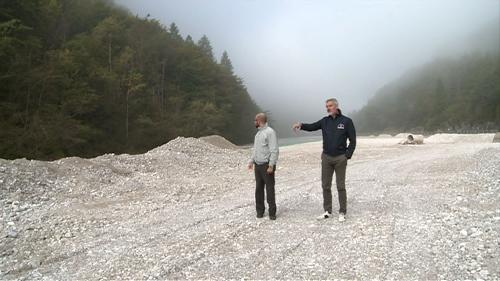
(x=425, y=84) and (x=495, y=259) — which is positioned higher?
(x=425, y=84)

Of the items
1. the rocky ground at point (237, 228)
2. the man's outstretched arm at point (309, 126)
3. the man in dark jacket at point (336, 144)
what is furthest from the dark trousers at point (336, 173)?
the man's outstretched arm at point (309, 126)

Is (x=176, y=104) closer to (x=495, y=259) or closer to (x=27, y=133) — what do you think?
(x=27, y=133)

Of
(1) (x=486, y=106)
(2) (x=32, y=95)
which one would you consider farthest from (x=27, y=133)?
(1) (x=486, y=106)

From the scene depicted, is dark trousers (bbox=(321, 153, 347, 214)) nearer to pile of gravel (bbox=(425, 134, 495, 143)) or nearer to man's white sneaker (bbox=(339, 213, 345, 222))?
man's white sneaker (bbox=(339, 213, 345, 222))

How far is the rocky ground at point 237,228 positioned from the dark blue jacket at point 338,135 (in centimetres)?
134

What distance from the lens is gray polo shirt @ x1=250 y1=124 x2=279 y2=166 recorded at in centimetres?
804

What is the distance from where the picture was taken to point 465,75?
428ft

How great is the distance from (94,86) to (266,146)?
3441 centimetres

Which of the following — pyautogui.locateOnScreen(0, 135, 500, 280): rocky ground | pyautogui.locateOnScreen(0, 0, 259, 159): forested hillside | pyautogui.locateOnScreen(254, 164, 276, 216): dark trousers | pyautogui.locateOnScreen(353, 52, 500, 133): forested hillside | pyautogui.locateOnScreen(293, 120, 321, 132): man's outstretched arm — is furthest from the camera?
pyautogui.locateOnScreen(353, 52, 500, 133): forested hillside

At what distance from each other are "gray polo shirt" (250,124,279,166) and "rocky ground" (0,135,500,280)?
48.2 inches

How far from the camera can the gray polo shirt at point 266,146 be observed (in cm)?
804

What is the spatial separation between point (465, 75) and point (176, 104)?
106197mm

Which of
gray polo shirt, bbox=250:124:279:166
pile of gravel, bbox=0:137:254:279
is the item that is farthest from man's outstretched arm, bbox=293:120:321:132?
pile of gravel, bbox=0:137:254:279

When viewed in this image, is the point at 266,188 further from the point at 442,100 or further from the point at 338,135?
the point at 442,100
